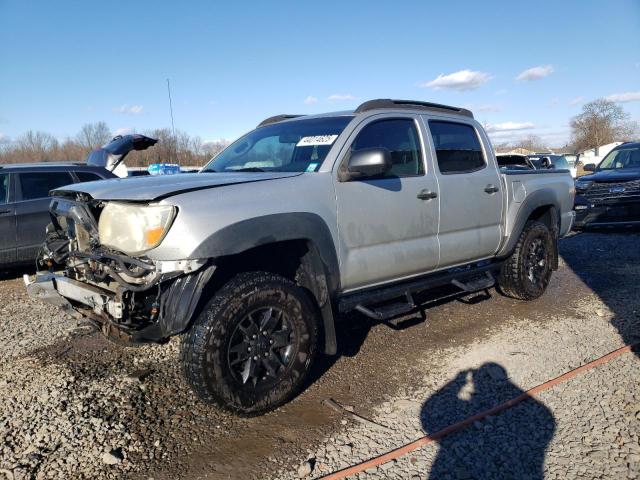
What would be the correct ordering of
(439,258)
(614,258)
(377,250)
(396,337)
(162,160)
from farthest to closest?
(162,160) → (614,258) → (396,337) → (439,258) → (377,250)

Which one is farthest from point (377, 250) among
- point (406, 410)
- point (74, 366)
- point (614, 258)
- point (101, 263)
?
point (614, 258)

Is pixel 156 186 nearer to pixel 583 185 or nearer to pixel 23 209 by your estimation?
pixel 23 209

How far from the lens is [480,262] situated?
481 centimetres

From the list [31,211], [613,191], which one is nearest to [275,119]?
[31,211]

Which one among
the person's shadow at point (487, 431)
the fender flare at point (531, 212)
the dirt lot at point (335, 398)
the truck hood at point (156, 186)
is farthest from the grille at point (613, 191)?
the truck hood at point (156, 186)

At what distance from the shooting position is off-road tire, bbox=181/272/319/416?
2.83 m

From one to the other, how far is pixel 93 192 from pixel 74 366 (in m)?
1.60

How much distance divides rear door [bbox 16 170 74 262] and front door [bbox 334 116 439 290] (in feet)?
17.4

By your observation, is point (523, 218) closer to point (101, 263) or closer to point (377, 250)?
point (377, 250)

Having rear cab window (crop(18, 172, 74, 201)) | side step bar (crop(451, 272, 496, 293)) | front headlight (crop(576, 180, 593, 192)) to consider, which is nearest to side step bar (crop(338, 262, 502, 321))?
side step bar (crop(451, 272, 496, 293))

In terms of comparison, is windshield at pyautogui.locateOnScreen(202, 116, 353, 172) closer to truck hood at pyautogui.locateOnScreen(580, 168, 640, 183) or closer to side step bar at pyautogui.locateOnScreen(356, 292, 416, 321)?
side step bar at pyautogui.locateOnScreen(356, 292, 416, 321)

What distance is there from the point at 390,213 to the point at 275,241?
3.54 feet

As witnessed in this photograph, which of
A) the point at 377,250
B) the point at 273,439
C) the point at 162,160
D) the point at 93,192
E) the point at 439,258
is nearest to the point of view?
the point at 273,439

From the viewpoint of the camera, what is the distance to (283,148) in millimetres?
3953
